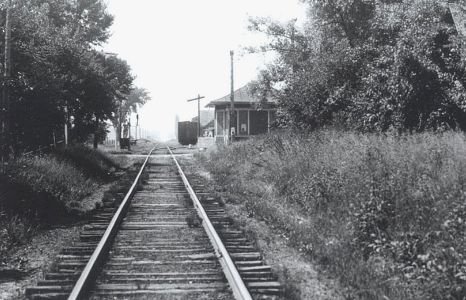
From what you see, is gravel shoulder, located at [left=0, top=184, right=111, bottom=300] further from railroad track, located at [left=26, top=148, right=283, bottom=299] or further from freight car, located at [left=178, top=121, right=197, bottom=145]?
freight car, located at [left=178, top=121, right=197, bottom=145]

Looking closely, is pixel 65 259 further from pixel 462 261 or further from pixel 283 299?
pixel 462 261

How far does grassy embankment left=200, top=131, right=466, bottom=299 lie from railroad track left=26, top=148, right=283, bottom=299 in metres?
1.04

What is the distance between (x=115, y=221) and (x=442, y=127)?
918 cm

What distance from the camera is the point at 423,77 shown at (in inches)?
533

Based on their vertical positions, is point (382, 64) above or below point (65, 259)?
above

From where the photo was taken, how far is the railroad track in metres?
5.13

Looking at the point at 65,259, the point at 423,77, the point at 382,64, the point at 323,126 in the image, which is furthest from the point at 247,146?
the point at 65,259

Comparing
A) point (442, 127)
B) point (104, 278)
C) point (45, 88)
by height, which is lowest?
point (104, 278)

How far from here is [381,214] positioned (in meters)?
6.92

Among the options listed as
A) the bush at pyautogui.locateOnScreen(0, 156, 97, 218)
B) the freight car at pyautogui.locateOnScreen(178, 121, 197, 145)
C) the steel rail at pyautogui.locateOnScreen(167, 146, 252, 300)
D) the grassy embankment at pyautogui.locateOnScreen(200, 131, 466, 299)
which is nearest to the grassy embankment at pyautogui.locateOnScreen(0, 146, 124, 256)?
the bush at pyautogui.locateOnScreen(0, 156, 97, 218)

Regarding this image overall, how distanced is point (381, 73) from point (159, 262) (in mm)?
10398

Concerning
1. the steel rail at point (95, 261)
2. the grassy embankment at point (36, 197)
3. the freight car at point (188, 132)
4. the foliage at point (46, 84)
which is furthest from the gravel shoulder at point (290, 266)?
the freight car at point (188, 132)

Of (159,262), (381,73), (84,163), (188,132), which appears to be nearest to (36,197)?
(159,262)

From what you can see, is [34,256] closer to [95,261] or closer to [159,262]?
[95,261]
